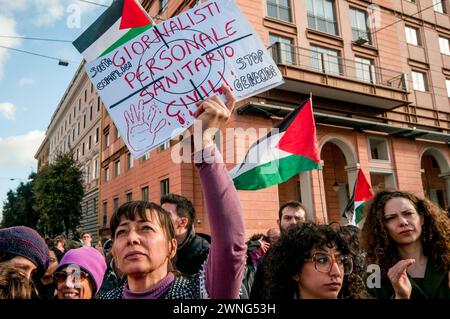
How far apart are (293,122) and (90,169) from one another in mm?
26208

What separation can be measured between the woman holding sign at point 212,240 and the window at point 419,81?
18.9m

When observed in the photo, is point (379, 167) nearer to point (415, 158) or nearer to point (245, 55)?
point (415, 158)

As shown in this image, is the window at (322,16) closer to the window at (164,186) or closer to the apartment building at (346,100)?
the apartment building at (346,100)

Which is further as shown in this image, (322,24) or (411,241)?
(322,24)

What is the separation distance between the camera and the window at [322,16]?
15711 mm

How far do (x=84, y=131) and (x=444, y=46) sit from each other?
26547mm

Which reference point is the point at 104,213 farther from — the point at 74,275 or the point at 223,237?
the point at 223,237

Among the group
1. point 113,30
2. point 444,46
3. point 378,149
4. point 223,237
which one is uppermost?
point 444,46

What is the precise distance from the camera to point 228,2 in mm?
2621

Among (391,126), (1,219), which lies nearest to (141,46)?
(391,126)

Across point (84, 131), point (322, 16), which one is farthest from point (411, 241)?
point (84, 131)

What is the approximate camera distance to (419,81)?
18.2 m

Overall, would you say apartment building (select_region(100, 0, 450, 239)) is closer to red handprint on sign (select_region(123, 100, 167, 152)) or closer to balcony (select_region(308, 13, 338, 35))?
balcony (select_region(308, 13, 338, 35))

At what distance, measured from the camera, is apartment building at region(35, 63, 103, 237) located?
88.4ft
